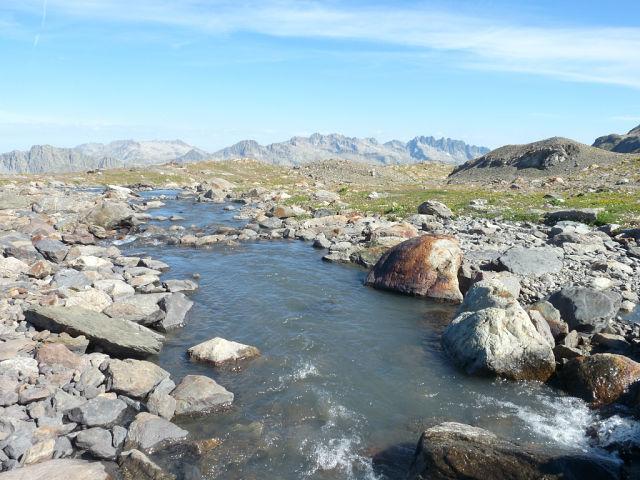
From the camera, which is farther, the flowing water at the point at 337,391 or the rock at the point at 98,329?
the rock at the point at 98,329

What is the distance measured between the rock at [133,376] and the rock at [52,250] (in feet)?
51.3

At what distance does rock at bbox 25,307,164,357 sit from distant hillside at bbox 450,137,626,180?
7167cm

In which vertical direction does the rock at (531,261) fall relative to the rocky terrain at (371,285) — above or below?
above

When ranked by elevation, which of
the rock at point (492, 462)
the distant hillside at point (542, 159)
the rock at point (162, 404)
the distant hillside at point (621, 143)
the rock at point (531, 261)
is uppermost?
the distant hillside at point (621, 143)

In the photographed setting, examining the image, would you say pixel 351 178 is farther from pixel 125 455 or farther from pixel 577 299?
pixel 125 455

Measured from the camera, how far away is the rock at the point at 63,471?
31.3 feet

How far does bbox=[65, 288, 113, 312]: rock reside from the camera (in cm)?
1877

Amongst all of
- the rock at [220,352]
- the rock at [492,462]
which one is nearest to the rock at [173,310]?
the rock at [220,352]

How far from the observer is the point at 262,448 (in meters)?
11.6

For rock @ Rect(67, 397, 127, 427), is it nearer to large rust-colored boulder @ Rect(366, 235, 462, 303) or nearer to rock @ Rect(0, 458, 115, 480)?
rock @ Rect(0, 458, 115, 480)

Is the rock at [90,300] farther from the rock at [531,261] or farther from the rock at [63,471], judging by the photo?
the rock at [531,261]

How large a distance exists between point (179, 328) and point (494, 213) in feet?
99.6

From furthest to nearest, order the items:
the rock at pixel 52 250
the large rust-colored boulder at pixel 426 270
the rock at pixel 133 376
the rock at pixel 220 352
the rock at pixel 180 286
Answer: the rock at pixel 52 250
the rock at pixel 180 286
the large rust-colored boulder at pixel 426 270
the rock at pixel 220 352
the rock at pixel 133 376

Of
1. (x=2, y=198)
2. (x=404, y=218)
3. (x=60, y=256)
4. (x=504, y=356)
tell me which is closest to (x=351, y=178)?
(x=404, y=218)
